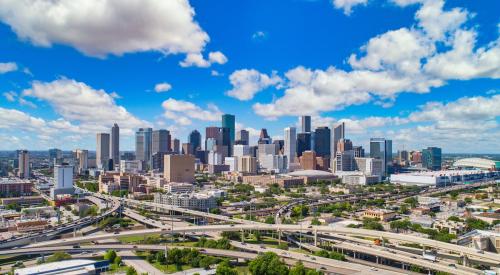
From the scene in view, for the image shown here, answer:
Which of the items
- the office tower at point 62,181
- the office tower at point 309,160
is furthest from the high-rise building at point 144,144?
the office tower at point 62,181

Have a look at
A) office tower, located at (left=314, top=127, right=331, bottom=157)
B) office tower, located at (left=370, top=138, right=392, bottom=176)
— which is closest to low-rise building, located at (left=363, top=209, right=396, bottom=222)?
office tower, located at (left=370, top=138, right=392, bottom=176)

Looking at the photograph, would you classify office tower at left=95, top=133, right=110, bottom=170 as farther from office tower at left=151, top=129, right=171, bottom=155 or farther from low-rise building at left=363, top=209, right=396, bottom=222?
low-rise building at left=363, top=209, right=396, bottom=222

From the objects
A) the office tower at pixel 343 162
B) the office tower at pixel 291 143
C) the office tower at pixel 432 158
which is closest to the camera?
the office tower at pixel 343 162

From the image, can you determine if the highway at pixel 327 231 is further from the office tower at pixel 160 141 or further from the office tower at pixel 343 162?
the office tower at pixel 160 141

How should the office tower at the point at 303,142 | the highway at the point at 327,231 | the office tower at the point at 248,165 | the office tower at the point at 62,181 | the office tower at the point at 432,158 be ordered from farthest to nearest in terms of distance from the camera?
the office tower at the point at 303,142 → the office tower at the point at 432,158 → the office tower at the point at 248,165 → the office tower at the point at 62,181 → the highway at the point at 327,231

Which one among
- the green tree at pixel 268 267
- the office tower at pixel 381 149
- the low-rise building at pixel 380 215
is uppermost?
the office tower at pixel 381 149

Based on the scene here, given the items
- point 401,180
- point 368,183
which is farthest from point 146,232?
point 401,180
